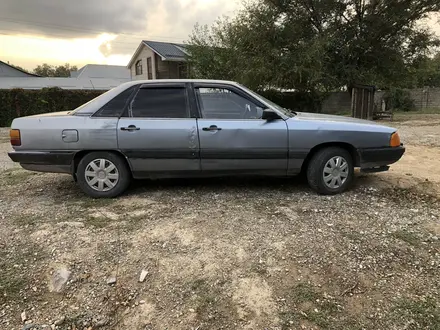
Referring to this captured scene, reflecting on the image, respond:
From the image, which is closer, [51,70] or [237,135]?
[237,135]

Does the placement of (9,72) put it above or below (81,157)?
A: above

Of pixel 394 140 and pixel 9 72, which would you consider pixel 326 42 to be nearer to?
pixel 394 140

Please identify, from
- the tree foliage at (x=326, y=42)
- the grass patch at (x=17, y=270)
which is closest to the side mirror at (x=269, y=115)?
the grass patch at (x=17, y=270)

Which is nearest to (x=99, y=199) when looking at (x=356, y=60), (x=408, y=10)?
(x=356, y=60)

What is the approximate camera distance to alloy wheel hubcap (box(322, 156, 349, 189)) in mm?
4375

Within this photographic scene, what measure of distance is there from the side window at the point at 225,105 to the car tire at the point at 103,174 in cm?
126

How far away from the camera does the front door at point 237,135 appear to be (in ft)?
14.1

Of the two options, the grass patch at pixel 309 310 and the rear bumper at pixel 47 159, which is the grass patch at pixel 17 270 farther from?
the grass patch at pixel 309 310

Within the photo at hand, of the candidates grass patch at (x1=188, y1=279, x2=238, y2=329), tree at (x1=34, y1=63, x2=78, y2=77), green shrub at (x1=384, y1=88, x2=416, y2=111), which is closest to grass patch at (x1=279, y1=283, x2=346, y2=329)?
grass patch at (x1=188, y1=279, x2=238, y2=329)

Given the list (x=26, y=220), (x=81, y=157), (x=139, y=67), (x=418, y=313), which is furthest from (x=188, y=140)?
(x=139, y=67)

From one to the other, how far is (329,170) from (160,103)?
7.58 ft

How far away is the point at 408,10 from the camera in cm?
1567

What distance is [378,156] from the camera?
443 cm

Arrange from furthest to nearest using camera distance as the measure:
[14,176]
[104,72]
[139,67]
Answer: [104,72], [139,67], [14,176]
